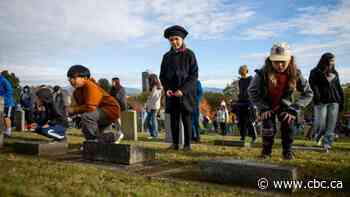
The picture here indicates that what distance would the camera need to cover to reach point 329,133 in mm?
7316

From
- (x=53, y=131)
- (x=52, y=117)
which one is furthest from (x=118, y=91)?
(x=53, y=131)

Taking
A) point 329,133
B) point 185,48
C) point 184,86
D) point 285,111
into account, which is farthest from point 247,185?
point 329,133

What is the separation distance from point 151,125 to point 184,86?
465 centimetres

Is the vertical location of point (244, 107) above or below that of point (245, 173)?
above

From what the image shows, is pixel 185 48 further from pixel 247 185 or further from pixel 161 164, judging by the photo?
pixel 247 185

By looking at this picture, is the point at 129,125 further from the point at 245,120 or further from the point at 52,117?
the point at 245,120

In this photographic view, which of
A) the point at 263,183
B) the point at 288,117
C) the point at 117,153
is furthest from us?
the point at 288,117

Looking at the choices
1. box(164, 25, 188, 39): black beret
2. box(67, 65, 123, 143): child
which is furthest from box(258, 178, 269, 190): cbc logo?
box(164, 25, 188, 39): black beret

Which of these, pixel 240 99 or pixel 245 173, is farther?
pixel 240 99

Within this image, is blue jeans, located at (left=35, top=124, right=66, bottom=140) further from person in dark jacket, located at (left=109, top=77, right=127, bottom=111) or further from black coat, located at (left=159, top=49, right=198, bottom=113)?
Answer: person in dark jacket, located at (left=109, top=77, right=127, bottom=111)

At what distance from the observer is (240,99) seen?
8.84m

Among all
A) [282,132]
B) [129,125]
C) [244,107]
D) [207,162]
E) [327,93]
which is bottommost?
[207,162]

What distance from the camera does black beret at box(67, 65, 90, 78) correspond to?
6.14 m

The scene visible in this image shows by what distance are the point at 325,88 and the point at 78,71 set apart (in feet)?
16.1
